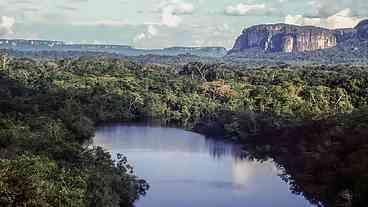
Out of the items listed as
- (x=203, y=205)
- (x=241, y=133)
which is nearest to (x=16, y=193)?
(x=203, y=205)

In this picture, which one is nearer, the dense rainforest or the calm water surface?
the dense rainforest

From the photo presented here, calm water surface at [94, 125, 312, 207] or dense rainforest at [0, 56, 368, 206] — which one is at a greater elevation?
dense rainforest at [0, 56, 368, 206]

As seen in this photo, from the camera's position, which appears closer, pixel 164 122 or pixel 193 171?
pixel 193 171

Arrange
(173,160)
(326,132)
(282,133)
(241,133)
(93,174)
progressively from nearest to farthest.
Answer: (93,174) < (326,132) < (173,160) < (282,133) < (241,133)

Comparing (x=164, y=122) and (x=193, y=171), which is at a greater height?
(x=193, y=171)

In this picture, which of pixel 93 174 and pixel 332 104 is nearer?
pixel 93 174

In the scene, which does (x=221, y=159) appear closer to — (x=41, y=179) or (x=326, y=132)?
(x=326, y=132)
